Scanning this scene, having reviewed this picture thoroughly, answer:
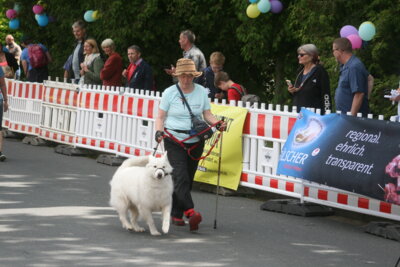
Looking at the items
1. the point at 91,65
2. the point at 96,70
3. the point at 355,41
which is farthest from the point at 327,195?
the point at 91,65

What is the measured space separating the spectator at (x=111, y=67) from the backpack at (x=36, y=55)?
3779mm

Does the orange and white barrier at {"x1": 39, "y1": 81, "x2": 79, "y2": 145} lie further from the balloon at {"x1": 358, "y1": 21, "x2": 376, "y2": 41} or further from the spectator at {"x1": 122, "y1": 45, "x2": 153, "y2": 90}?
the balloon at {"x1": 358, "y1": 21, "x2": 376, "y2": 41}

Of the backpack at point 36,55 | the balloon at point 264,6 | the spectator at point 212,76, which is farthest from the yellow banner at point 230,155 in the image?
the backpack at point 36,55

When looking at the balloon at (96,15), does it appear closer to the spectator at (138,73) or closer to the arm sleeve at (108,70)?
the arm sleeve at (108,70)

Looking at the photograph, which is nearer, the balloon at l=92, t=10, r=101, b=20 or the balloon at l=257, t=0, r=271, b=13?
the balloon at l=257, t=0, r=271, b=13

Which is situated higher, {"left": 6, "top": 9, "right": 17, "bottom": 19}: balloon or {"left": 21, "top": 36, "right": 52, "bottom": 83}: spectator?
{"left": 6, "top": 9, "right": 17, "bottom": 19}: balloon

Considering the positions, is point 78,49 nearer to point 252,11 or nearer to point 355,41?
point 252,11

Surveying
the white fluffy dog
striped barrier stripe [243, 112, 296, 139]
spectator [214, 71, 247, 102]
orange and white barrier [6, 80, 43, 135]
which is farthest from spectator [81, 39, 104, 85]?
the white fluffy dog

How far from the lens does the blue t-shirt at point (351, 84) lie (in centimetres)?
1259

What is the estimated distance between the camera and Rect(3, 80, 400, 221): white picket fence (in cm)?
1263

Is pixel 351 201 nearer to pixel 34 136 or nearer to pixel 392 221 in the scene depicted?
pixel 392 221

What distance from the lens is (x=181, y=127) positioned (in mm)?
11086

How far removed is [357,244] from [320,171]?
5.05ft

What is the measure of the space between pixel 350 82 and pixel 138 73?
634cm
